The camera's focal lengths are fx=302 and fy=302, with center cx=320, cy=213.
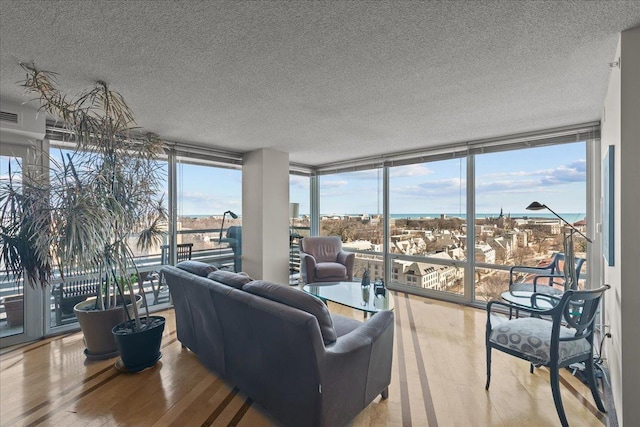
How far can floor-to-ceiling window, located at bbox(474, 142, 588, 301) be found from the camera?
142 inches

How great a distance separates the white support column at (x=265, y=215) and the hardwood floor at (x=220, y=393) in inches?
79.1

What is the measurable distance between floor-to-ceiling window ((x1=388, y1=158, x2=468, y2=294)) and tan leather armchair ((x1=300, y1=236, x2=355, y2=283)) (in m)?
0.93

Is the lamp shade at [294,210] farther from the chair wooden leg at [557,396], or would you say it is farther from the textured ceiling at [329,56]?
the chair wooden leg at [557,396]

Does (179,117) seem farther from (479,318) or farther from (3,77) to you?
(479,318)

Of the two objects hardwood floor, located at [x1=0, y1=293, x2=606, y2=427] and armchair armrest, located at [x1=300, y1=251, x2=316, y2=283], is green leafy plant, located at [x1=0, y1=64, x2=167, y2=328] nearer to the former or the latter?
hardwood floor, located at [x1=0, y1=293, x2=606, y2=427]

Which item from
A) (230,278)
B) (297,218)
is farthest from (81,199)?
(297,218)

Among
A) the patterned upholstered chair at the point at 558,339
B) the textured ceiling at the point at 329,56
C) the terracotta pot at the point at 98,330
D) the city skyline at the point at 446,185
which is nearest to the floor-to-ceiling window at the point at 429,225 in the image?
the city skyline at the point at 446,185

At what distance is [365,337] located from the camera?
190cm

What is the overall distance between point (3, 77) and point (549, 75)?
4.08 metres

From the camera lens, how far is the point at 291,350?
168 centimetres

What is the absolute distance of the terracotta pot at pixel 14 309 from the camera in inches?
Answer: 124

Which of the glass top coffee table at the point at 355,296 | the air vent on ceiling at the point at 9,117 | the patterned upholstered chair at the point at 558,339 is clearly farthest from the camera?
the glass top coffee table at the point at 355,296

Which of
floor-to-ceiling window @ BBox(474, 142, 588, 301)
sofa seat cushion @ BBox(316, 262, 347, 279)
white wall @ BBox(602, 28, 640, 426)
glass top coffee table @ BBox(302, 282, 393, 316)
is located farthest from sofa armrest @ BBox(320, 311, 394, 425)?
floor-to-ceiling window @ BBox(474, 142, 588, 301)

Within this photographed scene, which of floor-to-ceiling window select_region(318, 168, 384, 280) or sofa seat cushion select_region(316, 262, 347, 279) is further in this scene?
floor-to-ceiling window select_region(318, 168, 384, 280)
